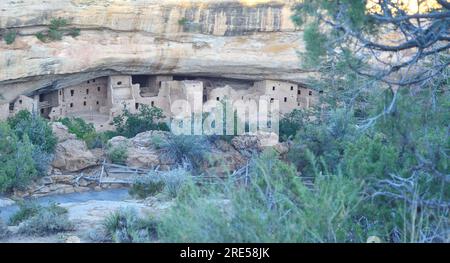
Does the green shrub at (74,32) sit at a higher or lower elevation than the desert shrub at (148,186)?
higher

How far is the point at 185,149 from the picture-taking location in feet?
62.0

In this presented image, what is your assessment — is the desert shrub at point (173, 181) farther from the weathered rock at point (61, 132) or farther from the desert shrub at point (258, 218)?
the desert shrub at point (258, 218)

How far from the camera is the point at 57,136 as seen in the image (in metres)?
19.3

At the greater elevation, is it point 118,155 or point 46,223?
point 46,223

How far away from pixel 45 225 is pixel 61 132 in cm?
883

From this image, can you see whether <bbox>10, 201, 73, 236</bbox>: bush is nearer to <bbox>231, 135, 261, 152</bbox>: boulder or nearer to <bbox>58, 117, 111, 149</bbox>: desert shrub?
<bbox>58, 117, 111, 149</bbox>: desert shrub

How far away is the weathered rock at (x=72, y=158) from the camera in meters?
18.2

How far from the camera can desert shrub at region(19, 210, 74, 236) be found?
11.0 metres

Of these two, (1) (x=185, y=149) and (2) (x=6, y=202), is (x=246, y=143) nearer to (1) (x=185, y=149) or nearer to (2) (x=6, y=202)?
(1) (x=185, y=149)

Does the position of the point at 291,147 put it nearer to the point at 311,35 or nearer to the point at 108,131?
the point at 108,131

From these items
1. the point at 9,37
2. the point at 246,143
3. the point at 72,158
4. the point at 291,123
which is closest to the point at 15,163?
the point at 72,158

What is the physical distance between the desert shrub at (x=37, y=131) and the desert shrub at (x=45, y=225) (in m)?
7.05

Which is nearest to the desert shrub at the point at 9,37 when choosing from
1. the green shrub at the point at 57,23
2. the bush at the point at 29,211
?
the green shrub at the point at 57,23

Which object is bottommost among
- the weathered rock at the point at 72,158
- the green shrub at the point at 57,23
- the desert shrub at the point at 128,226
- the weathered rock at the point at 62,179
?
the weathered rock at the point at 62,179
